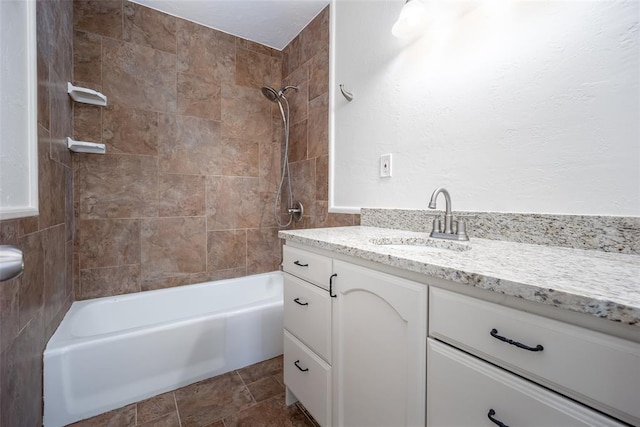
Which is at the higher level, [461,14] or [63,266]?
[461,14]

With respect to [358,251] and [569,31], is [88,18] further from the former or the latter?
[569,31]

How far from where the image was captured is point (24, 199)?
0.86 meters

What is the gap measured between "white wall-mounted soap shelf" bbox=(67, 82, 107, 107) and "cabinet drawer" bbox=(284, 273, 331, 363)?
1534mm

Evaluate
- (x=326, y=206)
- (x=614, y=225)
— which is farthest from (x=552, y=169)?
(x=326, y=206)

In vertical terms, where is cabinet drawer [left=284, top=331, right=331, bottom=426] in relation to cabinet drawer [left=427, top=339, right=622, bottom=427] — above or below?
below

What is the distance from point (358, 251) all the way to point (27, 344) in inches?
47.4

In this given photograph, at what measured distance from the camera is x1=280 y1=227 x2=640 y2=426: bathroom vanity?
1.26 feet

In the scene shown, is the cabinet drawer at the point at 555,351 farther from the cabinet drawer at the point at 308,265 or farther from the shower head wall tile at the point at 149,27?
the shower head wall tile at the point at 149,27

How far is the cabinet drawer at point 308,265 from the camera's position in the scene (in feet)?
3.15

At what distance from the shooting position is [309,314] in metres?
1.05

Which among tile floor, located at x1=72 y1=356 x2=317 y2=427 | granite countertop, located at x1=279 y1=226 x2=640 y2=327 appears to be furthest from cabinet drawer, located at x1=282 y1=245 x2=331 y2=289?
tile floor, located at x1=72 y1=356 x2=317 y2=427

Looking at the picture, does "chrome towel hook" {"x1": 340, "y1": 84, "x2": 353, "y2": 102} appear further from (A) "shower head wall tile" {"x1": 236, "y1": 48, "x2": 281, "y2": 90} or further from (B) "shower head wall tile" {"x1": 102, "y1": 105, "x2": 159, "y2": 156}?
(B) "shower head wall tile" {"x1": 102, "y1": 105, "x2": 159, "y2": 156}

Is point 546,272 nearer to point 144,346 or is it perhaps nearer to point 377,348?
point 377,348

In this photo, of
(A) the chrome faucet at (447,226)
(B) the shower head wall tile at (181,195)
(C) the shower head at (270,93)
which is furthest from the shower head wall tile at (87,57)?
(A) the chrome faucet at (447,226)
